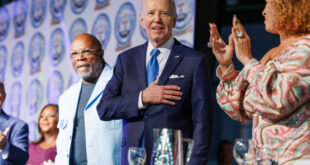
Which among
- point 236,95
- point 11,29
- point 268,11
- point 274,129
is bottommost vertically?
point 274,129

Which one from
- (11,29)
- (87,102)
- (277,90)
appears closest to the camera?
(277,90)

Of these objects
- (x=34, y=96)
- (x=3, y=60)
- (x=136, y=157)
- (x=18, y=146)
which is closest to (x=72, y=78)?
(x=34, y=96)

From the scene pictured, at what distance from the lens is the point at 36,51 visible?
239 inches

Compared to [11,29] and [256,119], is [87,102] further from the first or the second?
[11,29]

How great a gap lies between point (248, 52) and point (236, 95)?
0.19 meters

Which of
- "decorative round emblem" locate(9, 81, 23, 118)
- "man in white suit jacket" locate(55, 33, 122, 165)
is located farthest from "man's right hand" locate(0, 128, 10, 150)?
"decorative round emblem" locate(9, 81, 23, 118)

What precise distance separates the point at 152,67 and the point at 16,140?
2.08 metres

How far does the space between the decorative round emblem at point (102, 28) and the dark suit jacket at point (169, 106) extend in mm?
2417

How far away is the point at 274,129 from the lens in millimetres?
1992

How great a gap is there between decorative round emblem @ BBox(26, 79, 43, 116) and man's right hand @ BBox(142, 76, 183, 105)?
3718 millimetres

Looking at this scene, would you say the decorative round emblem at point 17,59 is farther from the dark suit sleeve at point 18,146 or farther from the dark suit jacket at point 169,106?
the dark suit jacket at point 169,106

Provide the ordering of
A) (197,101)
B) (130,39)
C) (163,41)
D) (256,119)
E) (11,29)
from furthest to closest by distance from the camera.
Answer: (11,29) < (130,39) < (163,41) < (197,101) < (256,119)

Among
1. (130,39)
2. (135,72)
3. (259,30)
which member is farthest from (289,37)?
(259,30)

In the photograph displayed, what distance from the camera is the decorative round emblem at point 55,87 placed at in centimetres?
557
